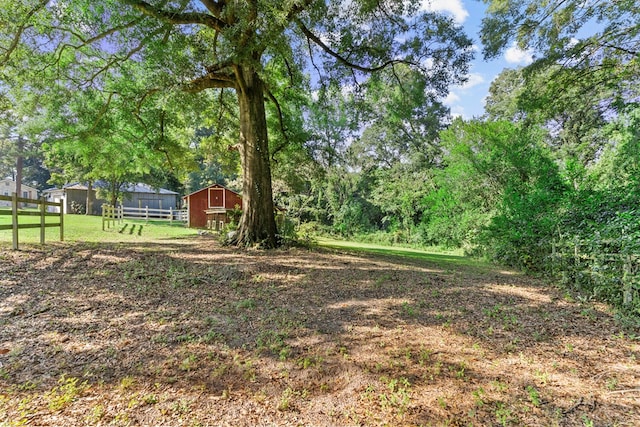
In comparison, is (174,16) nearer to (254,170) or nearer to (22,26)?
(22,26)

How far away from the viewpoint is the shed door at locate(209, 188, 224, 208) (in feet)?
73.9

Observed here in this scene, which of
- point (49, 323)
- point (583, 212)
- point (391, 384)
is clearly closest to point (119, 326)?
point (49, 323)

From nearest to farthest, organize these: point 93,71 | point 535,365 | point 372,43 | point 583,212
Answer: point 535,365 → point 583,212 → point 372,43 → point 93,71

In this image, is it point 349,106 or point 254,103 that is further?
point 349,106

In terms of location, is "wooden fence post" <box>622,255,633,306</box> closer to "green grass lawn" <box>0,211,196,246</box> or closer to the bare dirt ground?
the bare dirt ground

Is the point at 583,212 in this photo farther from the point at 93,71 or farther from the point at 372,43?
the point at 93,71

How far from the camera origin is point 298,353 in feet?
11.5

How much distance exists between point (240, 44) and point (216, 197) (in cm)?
1729

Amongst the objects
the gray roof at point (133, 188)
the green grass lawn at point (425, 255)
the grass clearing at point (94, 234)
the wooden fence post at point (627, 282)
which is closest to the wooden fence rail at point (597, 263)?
the wooden fence post at point (627, 282)

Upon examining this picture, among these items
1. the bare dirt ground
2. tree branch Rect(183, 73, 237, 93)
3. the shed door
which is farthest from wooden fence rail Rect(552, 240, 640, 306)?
the shed door

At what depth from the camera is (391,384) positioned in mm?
2900

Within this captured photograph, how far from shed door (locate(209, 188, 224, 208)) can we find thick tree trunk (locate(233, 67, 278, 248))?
1387 cm

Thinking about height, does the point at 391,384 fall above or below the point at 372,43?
below

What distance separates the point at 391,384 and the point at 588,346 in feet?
8.12
